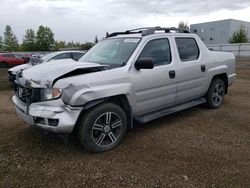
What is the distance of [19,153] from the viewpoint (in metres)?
3.62

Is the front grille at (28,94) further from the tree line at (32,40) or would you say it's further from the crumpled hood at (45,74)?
the tree line at (32,40)

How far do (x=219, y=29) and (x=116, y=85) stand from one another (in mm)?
66141

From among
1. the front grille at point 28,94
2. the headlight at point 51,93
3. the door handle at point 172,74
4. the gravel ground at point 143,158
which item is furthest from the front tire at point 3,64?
the door handle at point 172,74

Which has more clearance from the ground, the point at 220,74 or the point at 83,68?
the point at 83,68

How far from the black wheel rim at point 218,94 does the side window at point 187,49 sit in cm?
113

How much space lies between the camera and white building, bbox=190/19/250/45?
5969 cm

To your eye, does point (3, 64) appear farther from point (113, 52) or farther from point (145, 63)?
point (145, 63)

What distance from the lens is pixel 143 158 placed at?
135 inches

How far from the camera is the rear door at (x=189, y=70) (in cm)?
461

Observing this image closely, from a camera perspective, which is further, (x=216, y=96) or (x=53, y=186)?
(x=216, y=96)

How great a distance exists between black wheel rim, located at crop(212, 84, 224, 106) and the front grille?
4041mm

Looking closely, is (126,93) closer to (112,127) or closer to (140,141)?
(112,127)

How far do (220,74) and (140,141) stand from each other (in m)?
2.94

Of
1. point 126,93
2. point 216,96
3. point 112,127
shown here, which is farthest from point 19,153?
point 216,96
